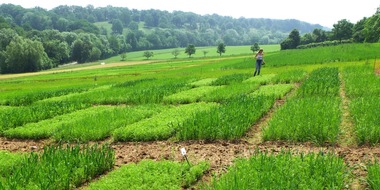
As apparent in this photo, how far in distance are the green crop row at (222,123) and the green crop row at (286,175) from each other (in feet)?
11.0

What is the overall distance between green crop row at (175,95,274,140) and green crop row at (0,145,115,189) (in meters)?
3.12

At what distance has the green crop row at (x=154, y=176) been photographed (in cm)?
684

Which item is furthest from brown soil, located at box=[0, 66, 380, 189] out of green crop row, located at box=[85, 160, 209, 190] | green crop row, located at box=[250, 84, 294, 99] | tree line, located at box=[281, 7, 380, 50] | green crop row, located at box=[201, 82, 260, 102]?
tree line, located at box=[281, 7, 380, 50]

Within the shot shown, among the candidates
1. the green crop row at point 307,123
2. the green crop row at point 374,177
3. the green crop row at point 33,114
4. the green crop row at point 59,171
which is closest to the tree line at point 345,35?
the green crop row at point 307,123

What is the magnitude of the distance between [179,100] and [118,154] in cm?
847

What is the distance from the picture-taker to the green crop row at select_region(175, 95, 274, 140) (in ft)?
34.8

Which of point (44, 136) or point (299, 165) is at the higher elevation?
point (299, 165)

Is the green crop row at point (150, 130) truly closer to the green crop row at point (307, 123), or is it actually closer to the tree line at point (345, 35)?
the green crop row at point (307, 123)

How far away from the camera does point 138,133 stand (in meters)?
11.3

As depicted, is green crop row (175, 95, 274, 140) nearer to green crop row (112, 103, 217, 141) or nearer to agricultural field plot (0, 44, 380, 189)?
agricultural field plot (0, 44, 380, 189)

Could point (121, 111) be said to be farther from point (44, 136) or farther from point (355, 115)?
point (355, 115)

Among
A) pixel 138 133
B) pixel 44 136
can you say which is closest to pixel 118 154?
pixel 138 133

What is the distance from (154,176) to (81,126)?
6.37 m

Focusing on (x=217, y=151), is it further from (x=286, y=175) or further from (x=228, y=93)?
(x=228, y=93)
